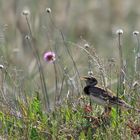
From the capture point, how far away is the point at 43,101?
704 centimetres

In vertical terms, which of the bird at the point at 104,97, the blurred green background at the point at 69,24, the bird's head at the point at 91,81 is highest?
the blurred green background at the point at 69,24

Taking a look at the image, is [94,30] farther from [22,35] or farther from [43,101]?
[43,101]

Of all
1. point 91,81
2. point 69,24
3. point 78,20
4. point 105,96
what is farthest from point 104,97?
point 78,20

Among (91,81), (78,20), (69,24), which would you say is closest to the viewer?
(91,81)

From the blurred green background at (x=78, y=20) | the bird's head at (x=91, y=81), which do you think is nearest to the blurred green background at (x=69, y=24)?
the blurred green background at (x=78, y=20)

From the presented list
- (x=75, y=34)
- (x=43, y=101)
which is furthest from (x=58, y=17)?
(x=43, y=101)

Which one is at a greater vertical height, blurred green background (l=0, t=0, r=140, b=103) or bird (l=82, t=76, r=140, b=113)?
blurred green background (l=0, t=0, r=140, b=103)

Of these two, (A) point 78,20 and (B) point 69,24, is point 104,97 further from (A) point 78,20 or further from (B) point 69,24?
(A) point 78,20

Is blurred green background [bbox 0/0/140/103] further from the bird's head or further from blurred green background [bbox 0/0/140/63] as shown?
the bird's head

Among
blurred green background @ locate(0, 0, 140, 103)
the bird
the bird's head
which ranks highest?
blurred green background @ locate(0, 0, 140, 103)

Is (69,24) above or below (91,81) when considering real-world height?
above

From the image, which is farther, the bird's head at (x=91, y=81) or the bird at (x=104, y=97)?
the bird's head at (x=91, y=81)

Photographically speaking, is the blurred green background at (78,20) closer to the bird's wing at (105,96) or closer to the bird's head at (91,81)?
the bird's head at (91,81)

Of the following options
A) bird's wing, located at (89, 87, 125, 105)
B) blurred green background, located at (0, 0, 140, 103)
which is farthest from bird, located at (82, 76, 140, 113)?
blurred green background, located at (0, 0, 140, 103)
